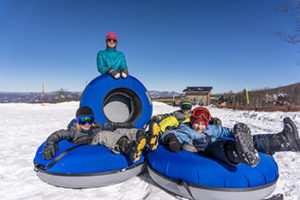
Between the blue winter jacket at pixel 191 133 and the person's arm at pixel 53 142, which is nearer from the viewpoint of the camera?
the person's arm at pixel 53 142

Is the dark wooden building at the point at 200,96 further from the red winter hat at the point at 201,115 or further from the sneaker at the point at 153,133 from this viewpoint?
the sneaker at the point at 153,133

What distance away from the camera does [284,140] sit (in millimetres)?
1708

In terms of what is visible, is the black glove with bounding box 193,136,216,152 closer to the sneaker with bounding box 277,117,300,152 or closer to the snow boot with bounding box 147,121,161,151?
the snow boot with bounding box 147,121,161,151

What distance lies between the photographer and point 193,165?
1.71m

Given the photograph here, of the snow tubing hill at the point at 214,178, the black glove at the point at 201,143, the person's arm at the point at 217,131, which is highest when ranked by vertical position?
the person's arm at the point at 217,131

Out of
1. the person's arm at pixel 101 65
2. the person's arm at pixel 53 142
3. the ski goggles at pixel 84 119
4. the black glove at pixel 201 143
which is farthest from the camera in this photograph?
the person's arm at pixel 101 65

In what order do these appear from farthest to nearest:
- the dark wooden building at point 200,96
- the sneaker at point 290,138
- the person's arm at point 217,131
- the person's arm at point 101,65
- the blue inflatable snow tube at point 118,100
→ 1. the dark wooden building at point 200,96
2. the person's arm at point 101,65
3. the blue inflatable snow tube at point 118,100
4. the person's arm at point 217,131
5. the sneaker at point 290,138

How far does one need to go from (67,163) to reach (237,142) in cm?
171

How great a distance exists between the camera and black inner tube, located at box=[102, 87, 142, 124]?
3297mm

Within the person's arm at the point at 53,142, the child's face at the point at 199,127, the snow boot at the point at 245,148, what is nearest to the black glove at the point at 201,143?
the child's face at the point at 199,127

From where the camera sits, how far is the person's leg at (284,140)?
5.44 feet

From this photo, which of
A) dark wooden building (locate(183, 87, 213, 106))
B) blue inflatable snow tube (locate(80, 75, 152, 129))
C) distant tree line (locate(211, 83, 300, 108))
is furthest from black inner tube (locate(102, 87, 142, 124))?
dark wooden building (locate(183, 87, 213, 106))

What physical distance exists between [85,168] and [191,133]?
4.54 feet

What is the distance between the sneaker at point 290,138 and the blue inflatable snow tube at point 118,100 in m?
2.12
